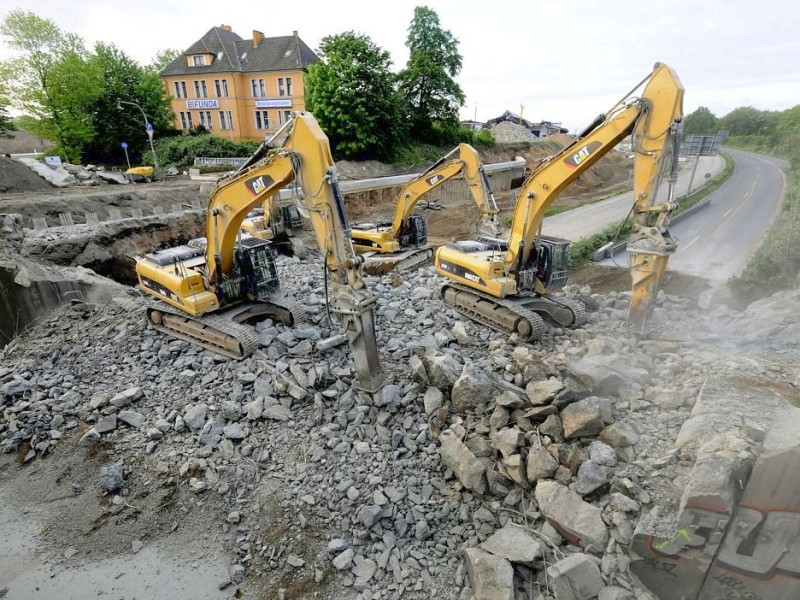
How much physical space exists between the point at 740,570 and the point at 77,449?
7.90 m

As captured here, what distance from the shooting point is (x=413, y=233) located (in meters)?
15.0

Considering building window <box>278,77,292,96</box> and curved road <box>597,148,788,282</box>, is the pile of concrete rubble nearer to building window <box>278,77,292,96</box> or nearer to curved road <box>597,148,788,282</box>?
curved road <box>597,148,788,282</box>

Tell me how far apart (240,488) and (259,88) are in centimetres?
3916

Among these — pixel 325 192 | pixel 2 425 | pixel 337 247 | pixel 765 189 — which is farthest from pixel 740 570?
pixel 765 189

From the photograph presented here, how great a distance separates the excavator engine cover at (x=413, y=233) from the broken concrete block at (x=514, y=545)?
11.3 m

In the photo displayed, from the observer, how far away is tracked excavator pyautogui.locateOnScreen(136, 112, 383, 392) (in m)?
6.33

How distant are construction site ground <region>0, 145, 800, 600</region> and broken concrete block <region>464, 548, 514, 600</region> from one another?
29cm

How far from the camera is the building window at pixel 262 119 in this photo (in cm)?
3863

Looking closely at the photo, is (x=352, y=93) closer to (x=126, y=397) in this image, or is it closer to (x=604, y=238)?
(x=604, y=238)

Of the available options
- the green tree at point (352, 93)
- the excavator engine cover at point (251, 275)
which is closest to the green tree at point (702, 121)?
the green tree at point (352, 93)

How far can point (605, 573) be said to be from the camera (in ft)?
12.7

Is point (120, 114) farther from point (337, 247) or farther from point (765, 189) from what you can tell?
point (765, 189)

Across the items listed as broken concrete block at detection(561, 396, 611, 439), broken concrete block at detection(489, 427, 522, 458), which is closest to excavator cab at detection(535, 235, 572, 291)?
broken concrete block at detection(561, 396, 611, 439)

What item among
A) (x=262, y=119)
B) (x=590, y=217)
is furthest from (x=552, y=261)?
(x=262, y=119)
